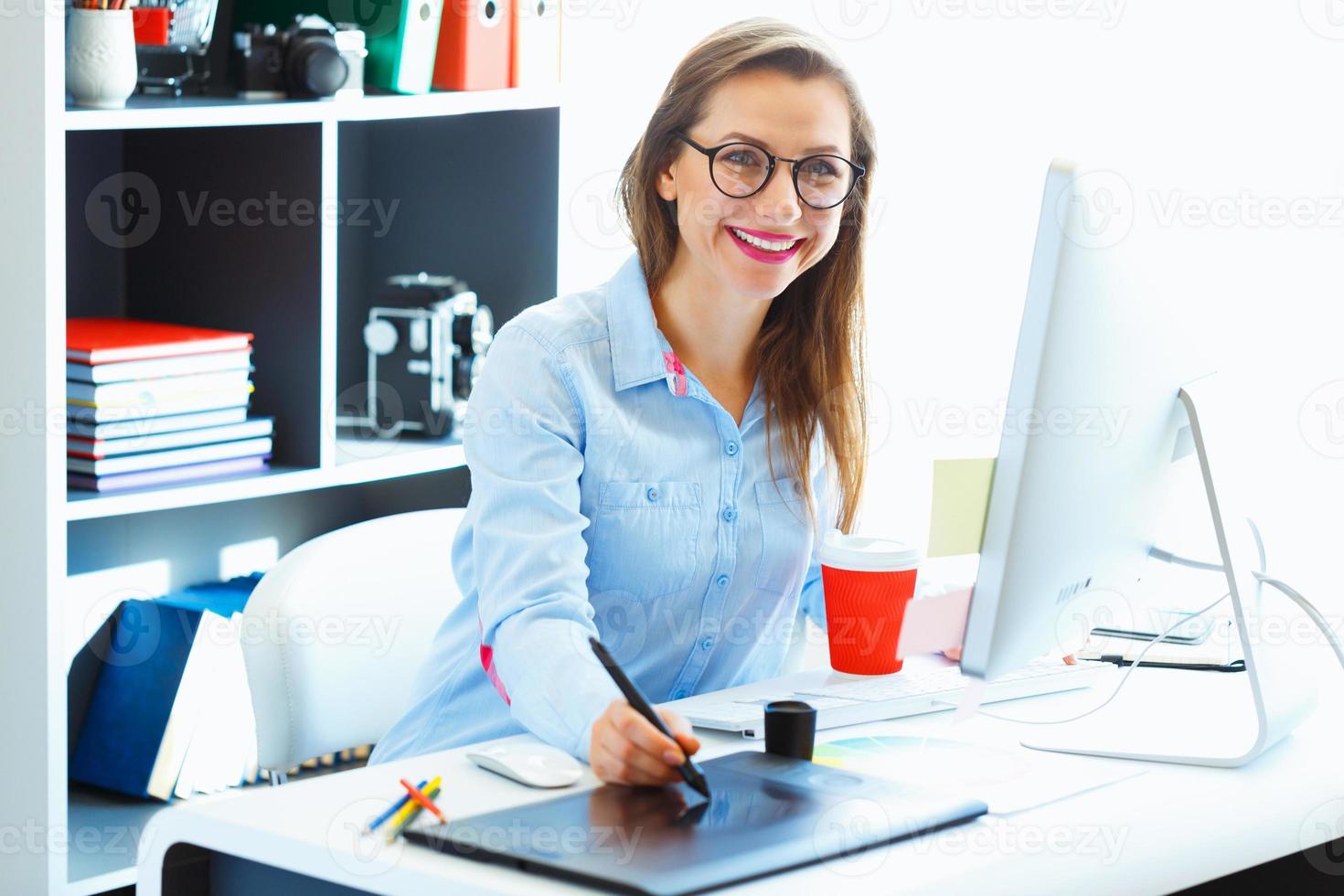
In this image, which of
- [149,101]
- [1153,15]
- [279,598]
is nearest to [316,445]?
[149,101]

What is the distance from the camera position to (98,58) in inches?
74.8

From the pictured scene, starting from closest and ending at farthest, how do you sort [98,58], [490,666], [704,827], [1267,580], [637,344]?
[704,827], [1267,580], [490,666], [637,344], [98,58]

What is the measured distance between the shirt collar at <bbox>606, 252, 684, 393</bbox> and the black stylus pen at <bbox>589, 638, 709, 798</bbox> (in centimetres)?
44

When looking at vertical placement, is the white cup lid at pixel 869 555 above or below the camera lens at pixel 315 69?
below

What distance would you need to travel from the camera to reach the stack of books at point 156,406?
2006mm

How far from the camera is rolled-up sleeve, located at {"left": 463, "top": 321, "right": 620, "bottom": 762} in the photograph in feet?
4.31

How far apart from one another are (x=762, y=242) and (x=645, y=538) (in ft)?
1.08

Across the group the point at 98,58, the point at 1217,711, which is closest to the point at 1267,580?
the point at 1217,711

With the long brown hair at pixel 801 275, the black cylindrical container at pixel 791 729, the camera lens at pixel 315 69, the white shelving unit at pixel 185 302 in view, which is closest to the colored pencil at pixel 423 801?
the black cylindrical container at pixel 791 729

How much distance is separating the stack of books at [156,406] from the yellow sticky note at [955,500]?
106 centimetres

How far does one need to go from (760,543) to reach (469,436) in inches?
13.1

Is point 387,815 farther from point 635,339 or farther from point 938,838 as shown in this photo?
point 635,339

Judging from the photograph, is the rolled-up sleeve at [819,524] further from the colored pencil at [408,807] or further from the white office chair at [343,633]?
the colored pencil at [408,807]

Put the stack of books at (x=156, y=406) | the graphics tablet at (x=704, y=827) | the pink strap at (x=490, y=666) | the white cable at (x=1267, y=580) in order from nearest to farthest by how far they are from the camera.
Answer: the graphics tablet at (x=704, y=827), the white cable at (x=1267, y=580), the pink strap at (x=490, y=666), the stack of books at (x=156, y=406)
